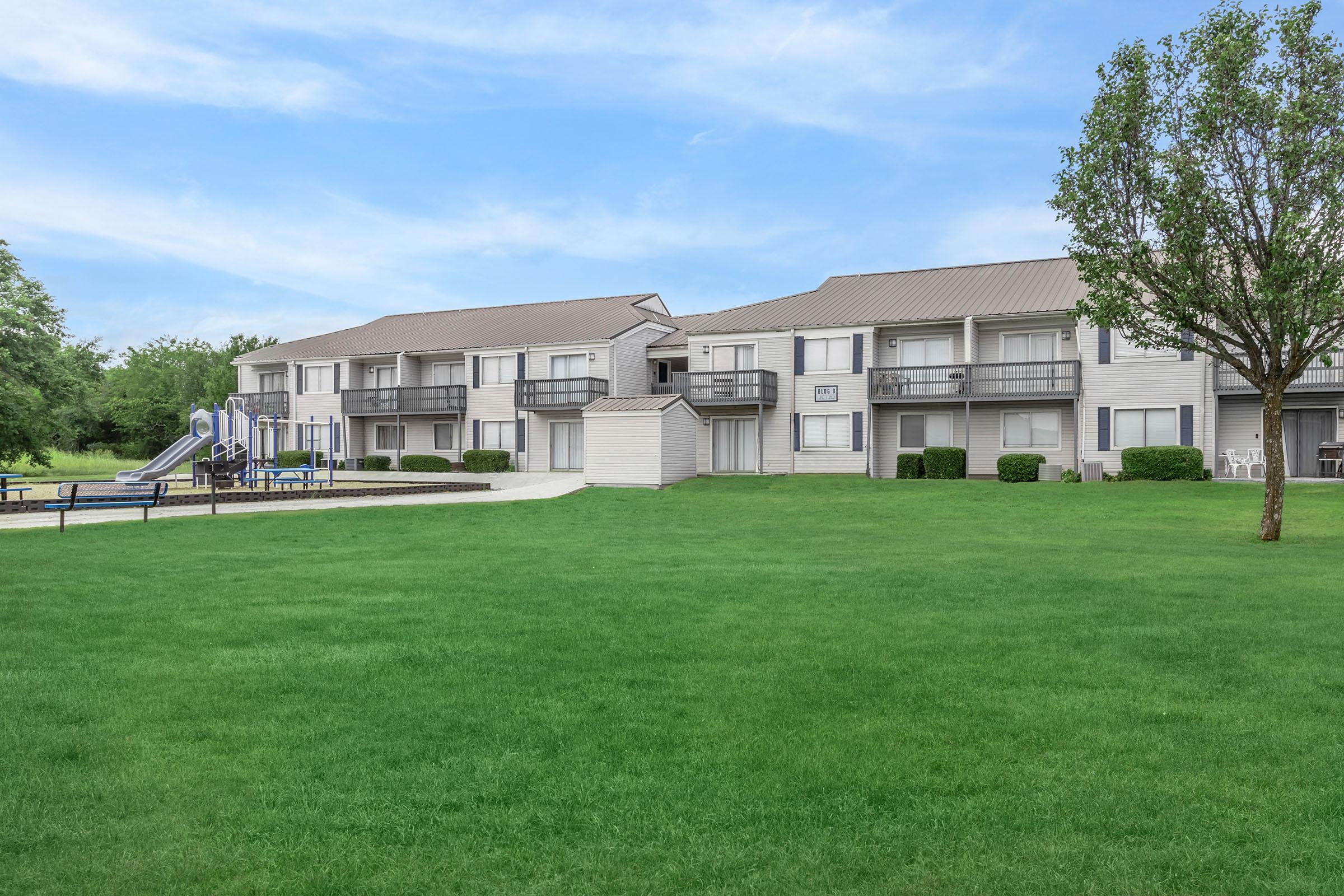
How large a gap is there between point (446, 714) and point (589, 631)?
100 inches

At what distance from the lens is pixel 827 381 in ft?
126

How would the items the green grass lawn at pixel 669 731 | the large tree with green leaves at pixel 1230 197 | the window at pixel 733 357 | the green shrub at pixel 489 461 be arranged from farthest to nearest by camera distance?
the green shrub at pixel 489 461 → the window at pixel 733 357 → the large tree with green leaves at pixel 1230 197 → the green grass lawn at pixel 669 731

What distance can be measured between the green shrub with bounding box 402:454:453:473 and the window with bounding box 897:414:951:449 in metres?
19.3

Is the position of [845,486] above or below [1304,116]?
below

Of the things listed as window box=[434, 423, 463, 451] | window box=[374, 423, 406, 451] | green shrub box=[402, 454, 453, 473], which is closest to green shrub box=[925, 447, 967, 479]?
green shrub box=[402, 454, 453, 473]

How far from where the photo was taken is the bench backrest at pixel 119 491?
2057 centimetres

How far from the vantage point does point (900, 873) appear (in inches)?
162

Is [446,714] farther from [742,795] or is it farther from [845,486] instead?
[845,486]

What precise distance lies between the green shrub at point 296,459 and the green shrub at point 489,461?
884cm

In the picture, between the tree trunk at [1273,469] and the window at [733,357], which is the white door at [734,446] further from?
the tree trunk at [1273,469]

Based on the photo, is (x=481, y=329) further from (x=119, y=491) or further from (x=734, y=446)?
(x=119, y=491)

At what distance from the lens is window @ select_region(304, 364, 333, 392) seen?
48875mm

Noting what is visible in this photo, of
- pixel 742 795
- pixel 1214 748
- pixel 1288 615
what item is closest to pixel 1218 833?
pixel 1214 748

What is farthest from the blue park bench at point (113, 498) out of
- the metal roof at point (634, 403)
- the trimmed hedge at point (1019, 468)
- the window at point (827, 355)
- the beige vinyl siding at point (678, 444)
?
the trimmed hedge at point (1019, 468)
